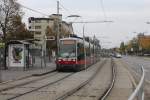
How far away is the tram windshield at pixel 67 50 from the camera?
1687 inches

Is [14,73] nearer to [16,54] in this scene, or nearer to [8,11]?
[16,54]

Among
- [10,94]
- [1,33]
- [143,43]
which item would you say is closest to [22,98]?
[10,94]

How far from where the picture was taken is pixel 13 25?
4278 cm

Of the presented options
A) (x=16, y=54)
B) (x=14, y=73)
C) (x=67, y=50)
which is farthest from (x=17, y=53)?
(x=67, y=50)

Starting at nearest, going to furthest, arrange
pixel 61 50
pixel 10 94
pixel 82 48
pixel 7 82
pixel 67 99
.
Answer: pixel 67 99, pixel 10 94, pixel 7 82, pixel 61 50, pixel 82 48

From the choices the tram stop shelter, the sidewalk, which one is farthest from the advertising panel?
the sidewalk

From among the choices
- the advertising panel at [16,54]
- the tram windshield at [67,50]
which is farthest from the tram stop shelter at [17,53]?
the tram windshield at [67,50]

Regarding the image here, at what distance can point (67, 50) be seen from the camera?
42969 millimetres

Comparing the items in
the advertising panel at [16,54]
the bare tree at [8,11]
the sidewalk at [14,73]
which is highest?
the bare tree at [8,11]

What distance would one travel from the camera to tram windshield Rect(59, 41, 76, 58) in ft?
141

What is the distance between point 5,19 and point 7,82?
47.6 feet

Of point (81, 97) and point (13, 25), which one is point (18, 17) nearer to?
point (13, 25)

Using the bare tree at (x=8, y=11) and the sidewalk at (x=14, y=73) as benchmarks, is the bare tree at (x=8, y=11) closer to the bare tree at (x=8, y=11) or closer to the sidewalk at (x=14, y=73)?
the bare tree at (x=8, y=11)

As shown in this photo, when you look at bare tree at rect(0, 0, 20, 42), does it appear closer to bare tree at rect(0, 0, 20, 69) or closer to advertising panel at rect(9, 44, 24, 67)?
bare tree at rect(0, 0, 20, 69)
